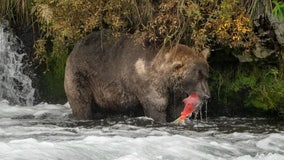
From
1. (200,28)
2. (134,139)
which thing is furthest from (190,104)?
(134,139)

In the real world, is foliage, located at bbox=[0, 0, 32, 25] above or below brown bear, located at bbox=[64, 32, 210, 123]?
above

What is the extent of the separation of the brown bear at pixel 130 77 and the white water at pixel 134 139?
10.0 inches

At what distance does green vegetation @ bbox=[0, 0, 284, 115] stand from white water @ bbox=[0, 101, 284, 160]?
0.42 meters

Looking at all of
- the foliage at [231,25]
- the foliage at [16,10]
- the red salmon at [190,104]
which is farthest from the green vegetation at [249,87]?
the foliage at [16,10]

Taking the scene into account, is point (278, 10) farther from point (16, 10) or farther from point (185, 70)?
point (16, 10)

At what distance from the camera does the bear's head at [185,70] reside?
768cm

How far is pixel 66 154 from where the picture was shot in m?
5.54

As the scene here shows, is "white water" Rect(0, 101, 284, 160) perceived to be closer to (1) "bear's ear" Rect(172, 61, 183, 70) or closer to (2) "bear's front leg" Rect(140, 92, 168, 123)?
(2) "bear's front leg" Rect(140, 92, 168, 123)

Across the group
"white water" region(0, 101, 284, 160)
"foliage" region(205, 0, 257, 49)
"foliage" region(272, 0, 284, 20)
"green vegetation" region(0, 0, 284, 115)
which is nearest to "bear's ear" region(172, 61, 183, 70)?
"green vegetation" region(0, 0, 284, 115)

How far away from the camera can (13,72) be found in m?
10.4

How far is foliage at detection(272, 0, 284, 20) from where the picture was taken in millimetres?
7648

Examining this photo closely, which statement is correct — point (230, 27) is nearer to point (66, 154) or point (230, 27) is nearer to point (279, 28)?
point (279, 28)

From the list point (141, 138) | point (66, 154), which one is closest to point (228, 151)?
point (141, 138)

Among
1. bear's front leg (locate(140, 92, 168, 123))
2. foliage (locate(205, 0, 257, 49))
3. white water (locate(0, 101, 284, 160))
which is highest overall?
foliage (locate(205, 0, 257, 49))
